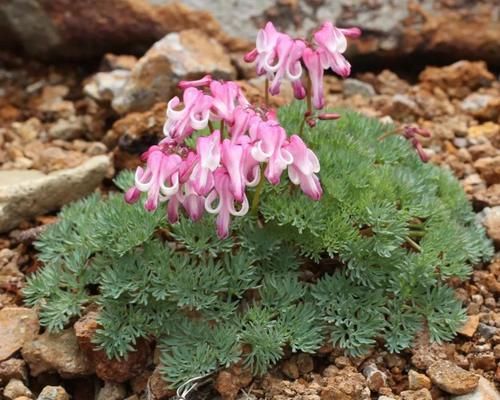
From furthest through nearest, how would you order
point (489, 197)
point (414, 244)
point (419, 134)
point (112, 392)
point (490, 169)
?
point (490, 169) < point (489, 197) < point (419, 134) < point (414, 244) < point (112, 392)

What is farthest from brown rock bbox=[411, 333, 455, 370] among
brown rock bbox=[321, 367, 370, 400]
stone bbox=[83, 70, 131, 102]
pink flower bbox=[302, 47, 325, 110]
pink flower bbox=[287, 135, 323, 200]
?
stone bbox=[83, 70, 131, 102]

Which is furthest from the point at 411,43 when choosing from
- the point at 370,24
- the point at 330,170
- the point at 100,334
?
the point at 100,334

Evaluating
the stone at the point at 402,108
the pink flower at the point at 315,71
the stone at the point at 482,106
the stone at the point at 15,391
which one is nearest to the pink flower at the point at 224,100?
the pink flower at the point at 315,71

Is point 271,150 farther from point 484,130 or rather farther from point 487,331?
point 484,130

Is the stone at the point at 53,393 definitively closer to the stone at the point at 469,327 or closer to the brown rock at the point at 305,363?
the brown rock at the point at 305,363

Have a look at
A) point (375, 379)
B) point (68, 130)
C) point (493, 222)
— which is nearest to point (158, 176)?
point (375, 379)
